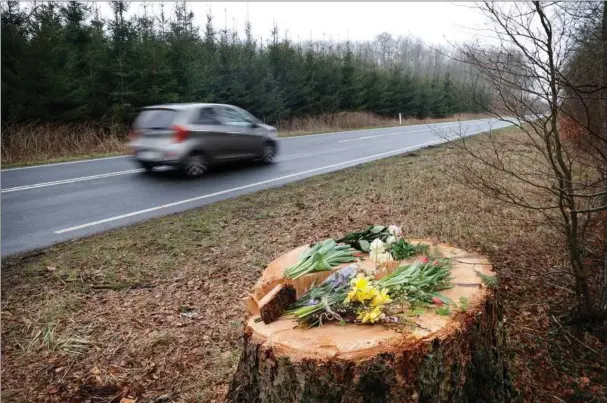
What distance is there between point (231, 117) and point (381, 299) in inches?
367

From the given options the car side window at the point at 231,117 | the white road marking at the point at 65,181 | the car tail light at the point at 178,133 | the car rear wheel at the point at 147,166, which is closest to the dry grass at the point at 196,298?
the car tail light at the point at 178,133

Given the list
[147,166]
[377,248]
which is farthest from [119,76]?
[377,248]

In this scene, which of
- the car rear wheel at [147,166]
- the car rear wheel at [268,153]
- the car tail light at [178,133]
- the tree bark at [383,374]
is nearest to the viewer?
the tree bark at [383,374]

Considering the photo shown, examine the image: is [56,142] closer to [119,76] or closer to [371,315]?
[119,76]

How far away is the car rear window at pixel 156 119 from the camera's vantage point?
31.9ft

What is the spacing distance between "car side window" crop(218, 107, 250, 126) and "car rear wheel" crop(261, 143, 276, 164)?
3.09ft

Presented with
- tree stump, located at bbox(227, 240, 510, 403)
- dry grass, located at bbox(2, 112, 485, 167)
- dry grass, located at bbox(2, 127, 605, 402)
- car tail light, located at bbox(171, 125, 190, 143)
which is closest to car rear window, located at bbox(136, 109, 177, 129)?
car tail light, located at bbox(171, 125, 190, 143)

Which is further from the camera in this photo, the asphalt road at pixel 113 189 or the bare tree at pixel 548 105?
the asphalt road at pixel 113 189

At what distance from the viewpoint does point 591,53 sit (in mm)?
3305

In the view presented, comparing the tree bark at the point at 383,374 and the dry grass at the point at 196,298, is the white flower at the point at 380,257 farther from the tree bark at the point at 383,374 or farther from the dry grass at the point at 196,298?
the dry grass at the point at 196,298

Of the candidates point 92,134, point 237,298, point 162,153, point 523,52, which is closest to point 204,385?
point 237,298

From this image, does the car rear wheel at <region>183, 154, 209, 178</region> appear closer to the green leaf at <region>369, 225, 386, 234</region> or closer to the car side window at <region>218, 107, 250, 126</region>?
the car side window at <region>218, 107, 250, 126</region>

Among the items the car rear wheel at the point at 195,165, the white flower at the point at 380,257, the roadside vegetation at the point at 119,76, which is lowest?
the white flower at the point at 380,257

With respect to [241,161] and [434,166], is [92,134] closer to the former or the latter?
[241,161]
